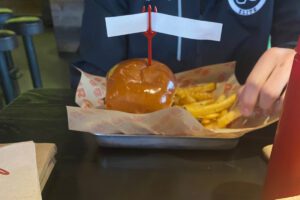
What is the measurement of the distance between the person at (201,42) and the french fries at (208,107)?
1.18 feet

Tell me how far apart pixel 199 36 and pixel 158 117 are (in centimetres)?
18

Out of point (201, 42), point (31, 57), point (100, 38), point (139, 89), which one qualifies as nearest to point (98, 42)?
point (100, 38)

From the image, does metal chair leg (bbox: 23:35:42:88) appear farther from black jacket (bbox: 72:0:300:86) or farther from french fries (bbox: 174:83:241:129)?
french fries (bbox: 174:83:241:129)

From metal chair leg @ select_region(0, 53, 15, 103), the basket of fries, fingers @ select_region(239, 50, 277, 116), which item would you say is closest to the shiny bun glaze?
the basket of fries

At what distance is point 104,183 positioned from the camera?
0.61 meters

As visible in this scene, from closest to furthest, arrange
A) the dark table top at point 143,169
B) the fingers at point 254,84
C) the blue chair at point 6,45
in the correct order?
the dark table top at point 143,169, the fingers at point 254,84, the blue chair at point 6,45

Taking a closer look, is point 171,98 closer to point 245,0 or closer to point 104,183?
point 104,183

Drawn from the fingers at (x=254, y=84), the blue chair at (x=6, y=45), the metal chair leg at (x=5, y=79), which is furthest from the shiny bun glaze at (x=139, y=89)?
the metal chair leg at (x=5, y=79)

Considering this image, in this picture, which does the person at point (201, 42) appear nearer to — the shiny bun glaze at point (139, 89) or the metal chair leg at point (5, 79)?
the shiny bun glaze at point (139, 89)

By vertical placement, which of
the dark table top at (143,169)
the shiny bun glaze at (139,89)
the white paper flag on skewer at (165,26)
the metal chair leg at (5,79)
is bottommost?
the metal chair leg at (5,79)

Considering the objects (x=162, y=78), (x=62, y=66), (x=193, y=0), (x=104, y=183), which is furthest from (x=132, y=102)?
(x=62, y=66)

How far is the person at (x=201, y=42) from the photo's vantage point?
109 cm

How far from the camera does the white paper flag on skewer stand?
0.65m

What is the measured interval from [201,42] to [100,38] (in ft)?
1.12
